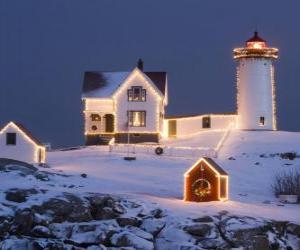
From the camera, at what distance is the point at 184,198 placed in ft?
154

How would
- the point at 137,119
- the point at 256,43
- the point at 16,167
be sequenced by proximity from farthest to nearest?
the point at 256,43, the point at 137,119, the point at 16,167

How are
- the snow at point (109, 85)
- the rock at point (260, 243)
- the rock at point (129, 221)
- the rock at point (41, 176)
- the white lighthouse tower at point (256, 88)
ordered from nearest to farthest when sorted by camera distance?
the rock at point (260, 243) → the rock at point (129, 221) → the rock at point (41, 176) → the snow at point (109, 85) → the white lighthouse tower at point (256, 88)

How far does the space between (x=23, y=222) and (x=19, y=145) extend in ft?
78.5

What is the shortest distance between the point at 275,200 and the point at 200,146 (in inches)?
884

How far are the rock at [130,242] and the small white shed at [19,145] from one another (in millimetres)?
24314

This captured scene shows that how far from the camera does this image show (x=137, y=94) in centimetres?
7812

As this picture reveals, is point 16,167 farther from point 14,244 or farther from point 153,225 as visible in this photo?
point 153,225

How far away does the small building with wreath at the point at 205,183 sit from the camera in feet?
153

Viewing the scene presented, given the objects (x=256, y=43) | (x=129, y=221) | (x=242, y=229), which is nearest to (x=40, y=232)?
(x=129, y=221)

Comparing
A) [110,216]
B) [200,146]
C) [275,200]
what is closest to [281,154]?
[200,146]

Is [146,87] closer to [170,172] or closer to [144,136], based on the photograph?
[144,136]

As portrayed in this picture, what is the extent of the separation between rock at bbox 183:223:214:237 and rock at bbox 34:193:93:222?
4.64 metres

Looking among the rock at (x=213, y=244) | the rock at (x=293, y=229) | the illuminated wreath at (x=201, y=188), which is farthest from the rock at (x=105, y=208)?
the rock at (x=293, y=229)

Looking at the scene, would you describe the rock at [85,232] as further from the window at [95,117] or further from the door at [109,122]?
the window at [95,117]
